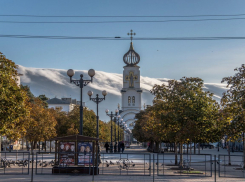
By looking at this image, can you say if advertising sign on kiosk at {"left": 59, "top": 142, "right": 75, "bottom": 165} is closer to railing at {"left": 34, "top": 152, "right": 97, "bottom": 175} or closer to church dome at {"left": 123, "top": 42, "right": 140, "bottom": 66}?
railing at {"left": 34, "top": 152, "right": 97, "bottom": 175}

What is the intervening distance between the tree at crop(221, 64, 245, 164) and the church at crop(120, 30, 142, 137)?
163 metres

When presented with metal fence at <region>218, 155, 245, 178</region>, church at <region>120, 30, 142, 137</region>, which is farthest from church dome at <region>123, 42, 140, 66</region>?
metal fence at <region>218, 155, 245, 178</region>

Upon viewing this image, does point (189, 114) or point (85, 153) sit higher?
point (189, 114)

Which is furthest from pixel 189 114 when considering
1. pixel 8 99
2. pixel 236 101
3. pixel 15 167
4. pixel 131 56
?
pixel 131 56

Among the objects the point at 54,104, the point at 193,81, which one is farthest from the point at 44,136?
the point at 54,104

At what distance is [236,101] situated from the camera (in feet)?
82.5

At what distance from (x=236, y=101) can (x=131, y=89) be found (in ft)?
558

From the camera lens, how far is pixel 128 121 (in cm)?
19750

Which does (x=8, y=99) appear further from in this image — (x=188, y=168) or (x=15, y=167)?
(x=188, y=168)

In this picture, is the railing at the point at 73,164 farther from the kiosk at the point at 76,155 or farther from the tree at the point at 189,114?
the tree at the point at 189,114

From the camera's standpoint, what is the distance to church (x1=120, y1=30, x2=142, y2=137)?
191000mm

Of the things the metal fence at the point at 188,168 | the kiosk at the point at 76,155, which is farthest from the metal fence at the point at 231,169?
the kiosk at the point at 76,155

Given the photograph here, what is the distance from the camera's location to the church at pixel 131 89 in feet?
627

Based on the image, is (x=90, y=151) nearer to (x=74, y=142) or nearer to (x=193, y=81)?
(x=74, y=142)
